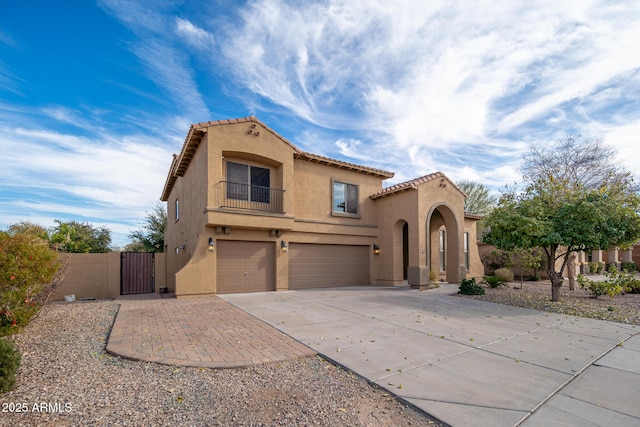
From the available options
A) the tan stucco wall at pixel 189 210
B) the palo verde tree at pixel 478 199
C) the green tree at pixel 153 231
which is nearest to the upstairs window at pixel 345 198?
the tan stucco wall at pixel 189 210

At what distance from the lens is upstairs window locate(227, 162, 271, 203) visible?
40.5 feet

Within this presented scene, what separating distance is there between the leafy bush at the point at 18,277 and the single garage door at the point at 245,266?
18.4 ft

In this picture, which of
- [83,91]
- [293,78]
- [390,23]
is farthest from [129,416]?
[83,91]

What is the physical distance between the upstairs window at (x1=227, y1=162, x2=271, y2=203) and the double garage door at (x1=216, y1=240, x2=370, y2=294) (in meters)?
1.85

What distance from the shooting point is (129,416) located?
3074 mm

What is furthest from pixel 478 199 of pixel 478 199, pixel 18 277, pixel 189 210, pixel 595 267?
pixel 18 277

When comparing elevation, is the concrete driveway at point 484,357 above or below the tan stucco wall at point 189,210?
below

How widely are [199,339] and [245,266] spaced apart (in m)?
6.68

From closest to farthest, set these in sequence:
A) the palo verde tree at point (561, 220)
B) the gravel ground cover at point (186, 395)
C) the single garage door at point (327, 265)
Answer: the gravel ground cover at point (186, 395)
the palo verde tree at point (561, 220)
the single garage door at point (327, 265)

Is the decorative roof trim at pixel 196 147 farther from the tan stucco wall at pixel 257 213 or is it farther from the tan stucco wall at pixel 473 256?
the tan stucco wall at pixel 473 256

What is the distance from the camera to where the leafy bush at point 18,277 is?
577 cm

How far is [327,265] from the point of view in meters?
14.6

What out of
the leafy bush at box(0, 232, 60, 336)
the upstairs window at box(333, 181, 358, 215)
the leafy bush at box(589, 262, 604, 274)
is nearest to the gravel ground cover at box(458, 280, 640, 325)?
the upstairs window at box(333, 181, 358, 215)

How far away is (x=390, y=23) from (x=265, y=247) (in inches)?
352
